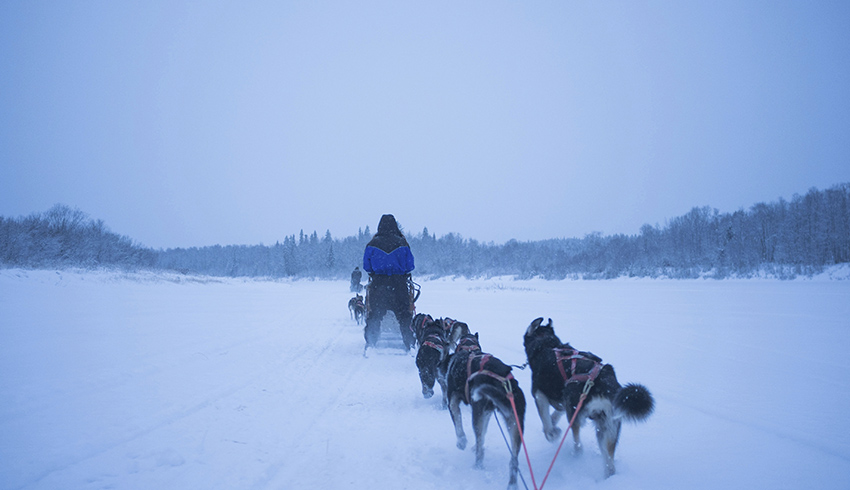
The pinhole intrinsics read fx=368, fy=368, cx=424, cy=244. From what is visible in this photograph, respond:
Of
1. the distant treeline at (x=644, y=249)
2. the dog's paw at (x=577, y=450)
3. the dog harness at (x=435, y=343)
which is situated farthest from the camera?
the distant treeline at (x=644, y=249)

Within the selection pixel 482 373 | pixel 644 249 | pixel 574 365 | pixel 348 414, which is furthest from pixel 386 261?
pixel 644 249

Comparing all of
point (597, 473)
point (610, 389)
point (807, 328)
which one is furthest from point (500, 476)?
point (807, 328)

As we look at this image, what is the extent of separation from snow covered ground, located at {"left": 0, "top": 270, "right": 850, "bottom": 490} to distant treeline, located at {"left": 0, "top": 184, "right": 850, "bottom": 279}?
19.0m

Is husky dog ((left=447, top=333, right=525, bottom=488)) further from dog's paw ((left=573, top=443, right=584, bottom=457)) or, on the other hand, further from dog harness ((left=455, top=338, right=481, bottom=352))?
dog's paw ((left=573, top=443, right=584, bottom=457))

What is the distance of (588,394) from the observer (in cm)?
248

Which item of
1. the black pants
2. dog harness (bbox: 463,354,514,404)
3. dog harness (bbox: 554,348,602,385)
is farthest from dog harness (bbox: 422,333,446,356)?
the black pants

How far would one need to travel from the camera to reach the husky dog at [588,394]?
2209mm

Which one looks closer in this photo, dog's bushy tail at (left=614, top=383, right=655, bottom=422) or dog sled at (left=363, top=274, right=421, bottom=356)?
dog's bushy tail at (left=614, top=383, right=655, bottom=422)

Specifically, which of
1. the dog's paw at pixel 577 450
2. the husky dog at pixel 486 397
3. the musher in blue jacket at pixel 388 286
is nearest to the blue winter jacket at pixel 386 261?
the musher in blue jacket at pixel 388 286

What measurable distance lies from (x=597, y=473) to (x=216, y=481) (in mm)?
2556

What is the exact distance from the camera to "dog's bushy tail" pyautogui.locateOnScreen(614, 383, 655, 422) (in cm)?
216

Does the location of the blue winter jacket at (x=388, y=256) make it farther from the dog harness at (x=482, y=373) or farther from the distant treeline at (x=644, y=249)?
the distant treeline at (x=644, y=249)

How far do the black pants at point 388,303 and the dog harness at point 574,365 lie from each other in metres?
4.01

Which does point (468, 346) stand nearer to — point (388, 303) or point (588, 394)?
point (588, 394)
